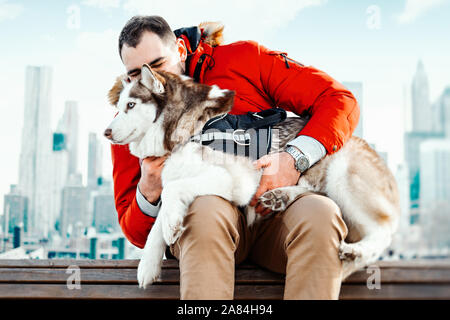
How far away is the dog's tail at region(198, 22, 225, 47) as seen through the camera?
219cm

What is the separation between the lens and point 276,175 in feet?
5.36

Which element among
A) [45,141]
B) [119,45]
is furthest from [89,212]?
[119,45]

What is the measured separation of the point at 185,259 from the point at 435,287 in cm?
99

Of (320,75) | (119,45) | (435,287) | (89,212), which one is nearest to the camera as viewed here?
(435,287)

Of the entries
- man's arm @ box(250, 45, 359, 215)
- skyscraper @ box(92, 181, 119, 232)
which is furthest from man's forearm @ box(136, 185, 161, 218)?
skyscraper @ box(92, 181, 119, 232)

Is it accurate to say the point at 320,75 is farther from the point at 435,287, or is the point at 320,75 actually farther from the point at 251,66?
the point at 435,287

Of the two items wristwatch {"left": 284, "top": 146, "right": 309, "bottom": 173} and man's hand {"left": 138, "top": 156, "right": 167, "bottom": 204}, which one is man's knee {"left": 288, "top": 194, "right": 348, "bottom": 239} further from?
man's hand {"left": 138, "top": 156, "right": 167, "bottom": 204}

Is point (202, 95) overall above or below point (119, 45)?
below

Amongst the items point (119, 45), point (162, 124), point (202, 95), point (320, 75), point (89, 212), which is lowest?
point (89, 212)

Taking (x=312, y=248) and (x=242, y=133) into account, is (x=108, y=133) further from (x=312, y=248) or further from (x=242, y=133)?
(x=312, y=248)

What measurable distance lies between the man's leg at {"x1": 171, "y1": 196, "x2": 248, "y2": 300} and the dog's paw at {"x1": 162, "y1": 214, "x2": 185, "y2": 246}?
0.07ft

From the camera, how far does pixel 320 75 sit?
1868mm
